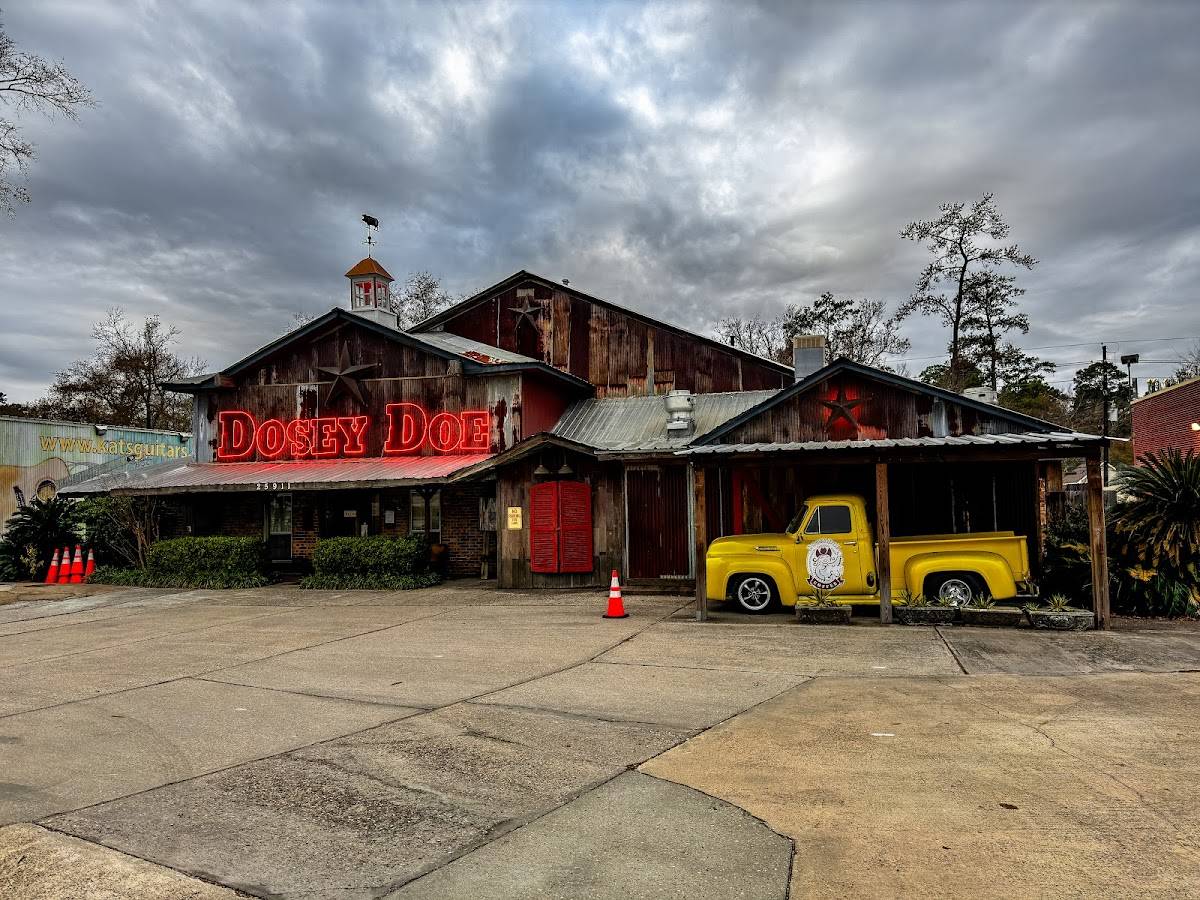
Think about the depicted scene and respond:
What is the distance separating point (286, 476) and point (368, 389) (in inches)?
127

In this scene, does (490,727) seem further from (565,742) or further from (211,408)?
(211,408)

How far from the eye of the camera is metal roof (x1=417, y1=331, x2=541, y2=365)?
20984mm

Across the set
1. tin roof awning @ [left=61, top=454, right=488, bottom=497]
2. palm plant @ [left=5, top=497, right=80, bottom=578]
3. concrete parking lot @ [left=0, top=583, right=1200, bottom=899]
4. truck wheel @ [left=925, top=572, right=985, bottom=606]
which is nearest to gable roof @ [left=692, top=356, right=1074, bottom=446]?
truck wheel @ [left=925, top=572, right=985, bottom=606]

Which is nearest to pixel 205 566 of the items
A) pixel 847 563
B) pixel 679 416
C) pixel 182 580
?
pixel 182 580

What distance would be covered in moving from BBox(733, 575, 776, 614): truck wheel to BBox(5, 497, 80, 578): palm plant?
1842 cm

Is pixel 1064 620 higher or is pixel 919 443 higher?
pixel 919 443

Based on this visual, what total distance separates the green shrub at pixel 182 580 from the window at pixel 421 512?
12.5ft

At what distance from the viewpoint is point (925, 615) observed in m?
11.7

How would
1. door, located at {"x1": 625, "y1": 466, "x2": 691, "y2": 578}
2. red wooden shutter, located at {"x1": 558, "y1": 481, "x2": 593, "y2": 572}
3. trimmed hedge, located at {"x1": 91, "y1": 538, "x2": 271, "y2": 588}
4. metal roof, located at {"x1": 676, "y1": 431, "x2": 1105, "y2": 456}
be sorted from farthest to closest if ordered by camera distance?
1. trimmed hedge, located at {"x1": 91, "y1": 538, "x2": 271, "y2": 588}
2. red wooden shutter, located at {"x1": 558, "y1": 481, "x2": 593, "y2": 572}
3. door, located at {"x1": 625, "y1": 466, "x2": 691, "y2": 578}
4. metal roof, located at {"x1": 676, "y1": 431, "x2": 1105, "y2": 456}

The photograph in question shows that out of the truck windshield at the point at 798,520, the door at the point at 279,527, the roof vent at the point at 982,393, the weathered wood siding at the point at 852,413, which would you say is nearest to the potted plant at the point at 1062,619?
the truck windshield at the point at 798,520

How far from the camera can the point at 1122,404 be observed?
59.4 m

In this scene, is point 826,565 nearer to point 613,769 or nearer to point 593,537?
point 593,537

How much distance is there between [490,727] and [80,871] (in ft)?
10.5

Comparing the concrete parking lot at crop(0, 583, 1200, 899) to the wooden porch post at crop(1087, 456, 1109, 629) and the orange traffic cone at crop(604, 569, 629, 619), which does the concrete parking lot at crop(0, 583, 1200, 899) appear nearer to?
the wooden porch post at crop(1087, 456, 1109, 629)
